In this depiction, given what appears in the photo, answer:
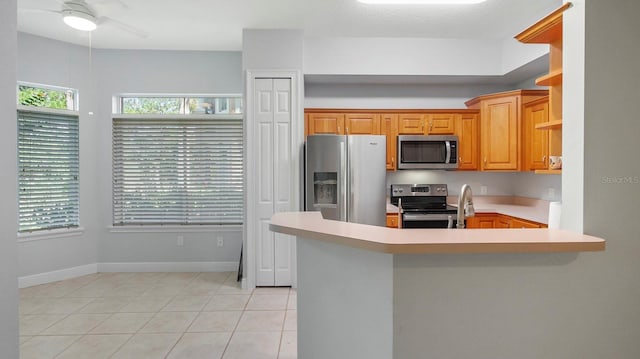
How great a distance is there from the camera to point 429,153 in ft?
13.9

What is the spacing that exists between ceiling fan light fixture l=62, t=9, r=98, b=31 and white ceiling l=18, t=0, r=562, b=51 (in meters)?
0.10

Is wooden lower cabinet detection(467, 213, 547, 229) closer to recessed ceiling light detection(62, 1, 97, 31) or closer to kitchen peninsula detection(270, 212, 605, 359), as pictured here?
kitchen peninsula detection(270, 212, 605, 359)

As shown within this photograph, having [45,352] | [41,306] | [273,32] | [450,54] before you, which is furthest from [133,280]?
[450,54]

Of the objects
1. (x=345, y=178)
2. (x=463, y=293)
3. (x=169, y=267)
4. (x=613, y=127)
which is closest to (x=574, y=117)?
(x=613, y=127)

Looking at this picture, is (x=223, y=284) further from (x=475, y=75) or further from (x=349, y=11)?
(x=475, y=75)

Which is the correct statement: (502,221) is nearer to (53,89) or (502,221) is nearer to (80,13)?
(80,13)

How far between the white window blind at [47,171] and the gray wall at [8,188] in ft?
8.39

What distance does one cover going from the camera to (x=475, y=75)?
4184 mm

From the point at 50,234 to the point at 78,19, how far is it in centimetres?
242

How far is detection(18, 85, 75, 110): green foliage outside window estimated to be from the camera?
4.01 metres

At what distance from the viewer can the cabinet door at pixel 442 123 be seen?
4328 mm

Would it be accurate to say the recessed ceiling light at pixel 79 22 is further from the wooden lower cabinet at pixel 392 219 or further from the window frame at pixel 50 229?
the wooden lower cabinet at pixel 392 219

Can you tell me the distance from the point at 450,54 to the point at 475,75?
38 centimetres

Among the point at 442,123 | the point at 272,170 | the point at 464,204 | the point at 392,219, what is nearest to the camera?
the point at 464,204
